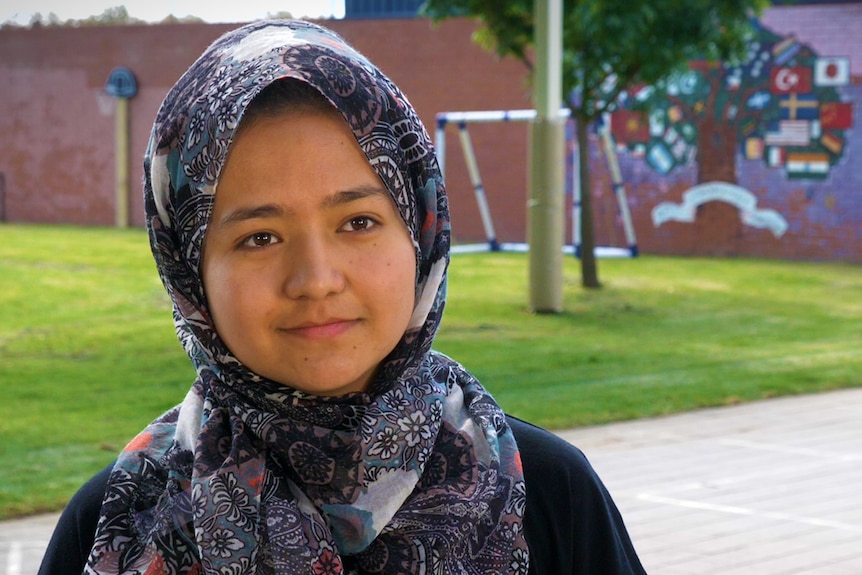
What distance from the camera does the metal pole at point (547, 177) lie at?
12.6 metres

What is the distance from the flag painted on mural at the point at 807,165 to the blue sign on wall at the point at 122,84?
13.7 metres

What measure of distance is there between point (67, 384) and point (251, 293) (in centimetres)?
759

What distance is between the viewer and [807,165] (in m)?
20.2

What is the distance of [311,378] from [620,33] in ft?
38.8

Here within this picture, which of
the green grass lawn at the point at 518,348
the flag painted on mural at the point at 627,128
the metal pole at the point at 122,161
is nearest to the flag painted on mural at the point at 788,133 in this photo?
the flag painted on mural at the point at 627,128

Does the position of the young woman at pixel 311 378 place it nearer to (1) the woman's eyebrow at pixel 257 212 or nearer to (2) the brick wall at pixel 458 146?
(1) the woman's eyebrow at pixel 257 212

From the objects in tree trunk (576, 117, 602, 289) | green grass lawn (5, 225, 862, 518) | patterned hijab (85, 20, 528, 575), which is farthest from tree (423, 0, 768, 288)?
patterned hijab (85, 20, 528, 575)

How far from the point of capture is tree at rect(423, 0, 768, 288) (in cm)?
1316

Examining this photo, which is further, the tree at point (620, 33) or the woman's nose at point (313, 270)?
the tree at point (620, 33)

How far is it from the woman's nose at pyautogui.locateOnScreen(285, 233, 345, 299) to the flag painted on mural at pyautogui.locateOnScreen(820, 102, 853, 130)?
19221 mm

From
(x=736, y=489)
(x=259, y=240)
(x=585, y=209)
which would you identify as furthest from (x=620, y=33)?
(x=259, y=240)

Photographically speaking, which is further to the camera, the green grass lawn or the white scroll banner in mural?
the white scroll banner in mural

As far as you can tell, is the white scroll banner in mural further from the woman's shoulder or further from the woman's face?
the woman's face

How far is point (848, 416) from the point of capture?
8180mm
